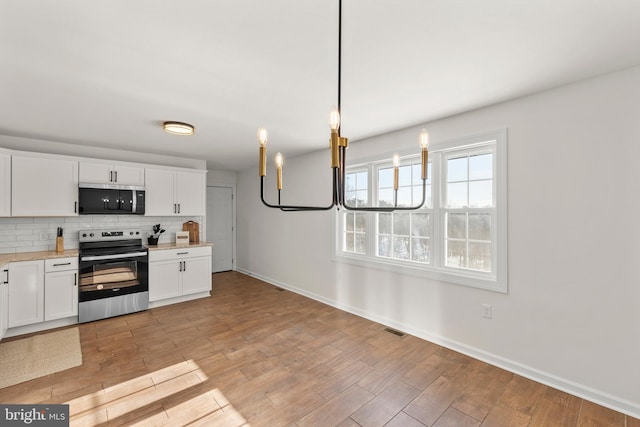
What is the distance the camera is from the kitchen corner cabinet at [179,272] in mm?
4164

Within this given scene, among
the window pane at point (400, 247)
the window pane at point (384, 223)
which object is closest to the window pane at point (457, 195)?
the window pane at point (400, 247)

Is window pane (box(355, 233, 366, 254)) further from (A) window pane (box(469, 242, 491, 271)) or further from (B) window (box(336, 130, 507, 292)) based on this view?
(A) window pane (box(469, 242, 491, 271))

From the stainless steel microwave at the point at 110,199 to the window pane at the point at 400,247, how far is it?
3837 mm

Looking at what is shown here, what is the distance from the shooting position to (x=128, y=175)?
4172 mm

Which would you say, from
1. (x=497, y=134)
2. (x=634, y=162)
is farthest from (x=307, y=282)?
(x=634, y=162)

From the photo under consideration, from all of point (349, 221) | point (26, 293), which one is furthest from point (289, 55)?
point (26, 293)

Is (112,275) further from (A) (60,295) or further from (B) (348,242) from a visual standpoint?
(B) (348,242)

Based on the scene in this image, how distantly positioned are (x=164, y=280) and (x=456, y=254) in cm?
412

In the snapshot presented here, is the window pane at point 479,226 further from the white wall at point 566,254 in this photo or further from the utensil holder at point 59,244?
the utensil holder at point 59,244

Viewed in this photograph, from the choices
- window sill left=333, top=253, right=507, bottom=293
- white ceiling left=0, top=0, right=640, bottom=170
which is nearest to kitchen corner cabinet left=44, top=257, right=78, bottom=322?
white ceiling left=0, top=0, right=640, bottom=170

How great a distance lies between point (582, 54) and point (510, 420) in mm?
2499

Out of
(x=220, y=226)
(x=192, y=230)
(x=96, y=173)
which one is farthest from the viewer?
(x=220, y=226)

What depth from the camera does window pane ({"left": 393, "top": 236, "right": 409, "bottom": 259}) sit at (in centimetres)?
343

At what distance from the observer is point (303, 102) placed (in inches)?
99.4
